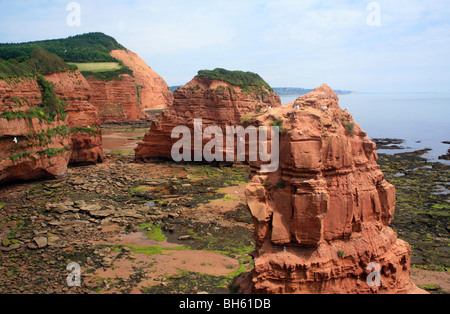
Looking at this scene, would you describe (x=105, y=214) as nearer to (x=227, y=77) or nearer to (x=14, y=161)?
(x=14, y=161)

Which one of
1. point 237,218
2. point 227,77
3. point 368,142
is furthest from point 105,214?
point 227,77

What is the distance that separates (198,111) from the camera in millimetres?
36156

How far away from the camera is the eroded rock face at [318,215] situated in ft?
29.7

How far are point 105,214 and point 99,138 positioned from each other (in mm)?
15219

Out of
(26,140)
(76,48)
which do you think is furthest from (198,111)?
(76,48)

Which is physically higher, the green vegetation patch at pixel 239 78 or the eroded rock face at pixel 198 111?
the green vegetation patch at pixel 239 78

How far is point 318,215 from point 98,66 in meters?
70.7

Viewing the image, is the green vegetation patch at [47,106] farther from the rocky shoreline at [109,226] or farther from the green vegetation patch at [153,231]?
the green vegetation patch at [153,231]

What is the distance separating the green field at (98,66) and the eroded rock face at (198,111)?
122 ft

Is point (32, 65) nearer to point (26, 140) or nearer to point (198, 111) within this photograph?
point (26, 140)

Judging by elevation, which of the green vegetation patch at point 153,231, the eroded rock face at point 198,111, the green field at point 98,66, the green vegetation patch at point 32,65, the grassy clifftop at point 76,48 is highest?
the grassy clifftop at point 76,48

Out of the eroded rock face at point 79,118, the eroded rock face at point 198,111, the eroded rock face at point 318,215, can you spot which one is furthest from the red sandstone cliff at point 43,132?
the eroded rock face at point 318,215

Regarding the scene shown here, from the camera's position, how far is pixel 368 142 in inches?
424

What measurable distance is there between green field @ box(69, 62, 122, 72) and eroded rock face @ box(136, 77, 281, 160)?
3709cm
